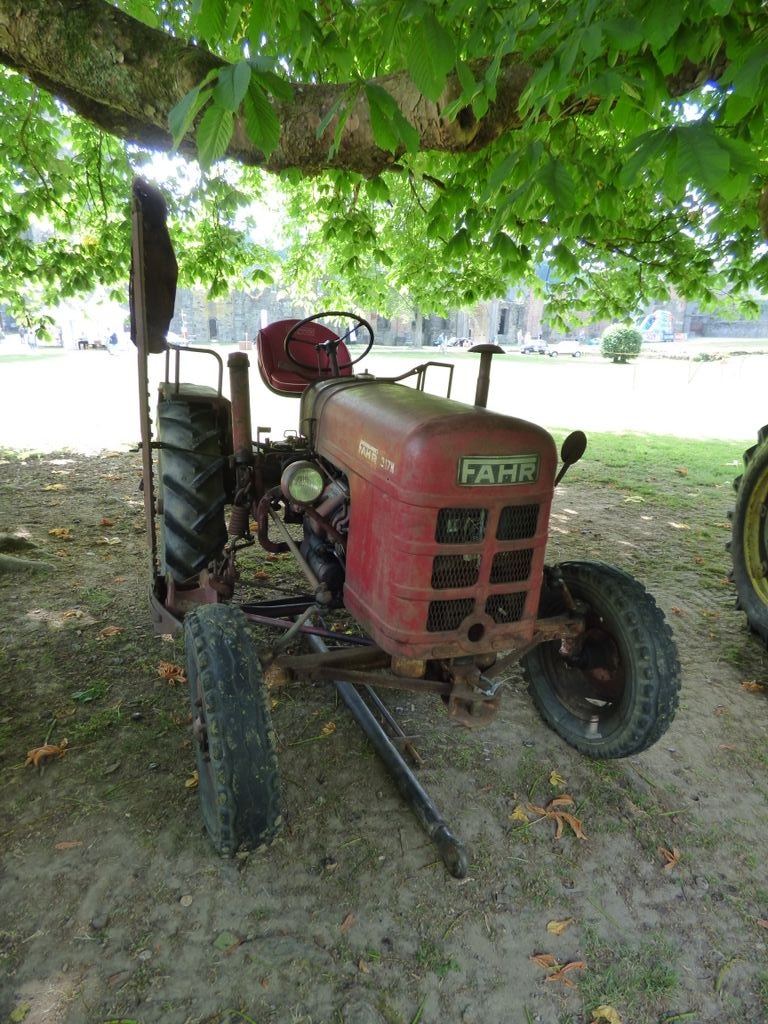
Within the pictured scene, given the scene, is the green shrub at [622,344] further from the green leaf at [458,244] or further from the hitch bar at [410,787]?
the hitch bar at [410,787]

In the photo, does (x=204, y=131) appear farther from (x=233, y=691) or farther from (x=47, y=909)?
(x=47, y=909)

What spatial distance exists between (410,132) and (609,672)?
82.7 inches

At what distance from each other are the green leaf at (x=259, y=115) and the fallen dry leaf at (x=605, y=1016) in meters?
2.29

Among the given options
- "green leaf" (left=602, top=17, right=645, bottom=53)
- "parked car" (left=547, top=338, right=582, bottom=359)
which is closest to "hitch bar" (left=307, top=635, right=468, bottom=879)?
"green leaf" (left=602, top=17, right=645, bottom=53)

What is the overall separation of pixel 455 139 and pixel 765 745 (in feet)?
Answer: 10.6

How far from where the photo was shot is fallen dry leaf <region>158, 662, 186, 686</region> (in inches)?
117

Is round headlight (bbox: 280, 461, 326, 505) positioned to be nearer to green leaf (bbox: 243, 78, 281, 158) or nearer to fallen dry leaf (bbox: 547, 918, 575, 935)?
green leaf (bbox: 243, 78, 281, 158)

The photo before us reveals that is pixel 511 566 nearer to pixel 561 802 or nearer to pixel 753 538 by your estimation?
pixel 561 802

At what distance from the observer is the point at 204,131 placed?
4.58 ft

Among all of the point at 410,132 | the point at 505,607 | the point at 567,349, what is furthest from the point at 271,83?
the point at 567,349

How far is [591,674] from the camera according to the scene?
2619 millimetres

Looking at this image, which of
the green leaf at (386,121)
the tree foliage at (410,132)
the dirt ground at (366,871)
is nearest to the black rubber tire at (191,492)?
the dirt ground at (366,871)

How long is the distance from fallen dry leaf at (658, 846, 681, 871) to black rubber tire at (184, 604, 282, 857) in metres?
1.32

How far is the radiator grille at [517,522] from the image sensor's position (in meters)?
2.05
